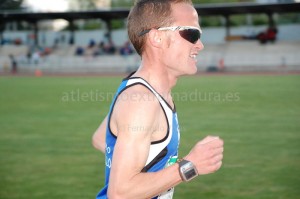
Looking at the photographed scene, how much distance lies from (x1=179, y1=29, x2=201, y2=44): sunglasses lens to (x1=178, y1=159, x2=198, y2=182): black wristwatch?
0.72 metres

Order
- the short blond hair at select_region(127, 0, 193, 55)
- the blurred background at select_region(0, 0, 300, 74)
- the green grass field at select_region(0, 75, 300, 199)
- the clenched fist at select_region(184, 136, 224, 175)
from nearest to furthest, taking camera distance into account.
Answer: the clenched fist at select_region(184, 136, 224, 175) → the short blond hair at select_region(127, 0, 193, 55) → the green grass field at select_region(0, 75, 300, 199) → the blurred background at select_region(0, 0, 300, 74)

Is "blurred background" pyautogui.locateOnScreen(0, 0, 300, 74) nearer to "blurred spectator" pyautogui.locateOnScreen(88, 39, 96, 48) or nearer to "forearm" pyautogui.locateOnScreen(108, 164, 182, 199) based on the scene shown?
"blurred spectator" pyautogui.locateOnScreen(88, 39, 96, 48)

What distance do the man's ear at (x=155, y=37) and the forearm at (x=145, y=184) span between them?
2.34 ft

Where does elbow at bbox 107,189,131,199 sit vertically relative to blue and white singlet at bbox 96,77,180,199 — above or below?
below

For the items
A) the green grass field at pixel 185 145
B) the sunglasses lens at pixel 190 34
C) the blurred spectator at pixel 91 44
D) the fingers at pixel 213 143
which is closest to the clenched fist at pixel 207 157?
the fingers at pixel 213 143

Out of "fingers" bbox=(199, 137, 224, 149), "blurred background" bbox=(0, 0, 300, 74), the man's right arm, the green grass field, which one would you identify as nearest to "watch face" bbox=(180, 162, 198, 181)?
"fingers" bbox=(199, 137, 224, 149)

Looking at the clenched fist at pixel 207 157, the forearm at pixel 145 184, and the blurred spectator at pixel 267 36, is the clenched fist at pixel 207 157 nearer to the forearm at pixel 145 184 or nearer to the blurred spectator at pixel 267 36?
the forearm at pixel 145 184

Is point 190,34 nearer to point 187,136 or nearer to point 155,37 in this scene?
point 155,37

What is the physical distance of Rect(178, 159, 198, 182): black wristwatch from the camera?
253 centimetres

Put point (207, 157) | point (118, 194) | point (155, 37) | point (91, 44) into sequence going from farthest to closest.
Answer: point (91, 44) → point (155, 37) → point (207, 157) → point (118, 194)

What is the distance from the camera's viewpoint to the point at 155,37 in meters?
2.79

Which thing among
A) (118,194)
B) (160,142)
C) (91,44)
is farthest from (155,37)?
(91,44)

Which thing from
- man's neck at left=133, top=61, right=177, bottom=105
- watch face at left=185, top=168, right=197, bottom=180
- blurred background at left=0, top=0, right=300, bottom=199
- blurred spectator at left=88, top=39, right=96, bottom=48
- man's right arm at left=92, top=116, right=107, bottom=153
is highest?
man's neck at left=133, top=61, right=177, bottom=105

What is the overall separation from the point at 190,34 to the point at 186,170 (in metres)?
0.79
